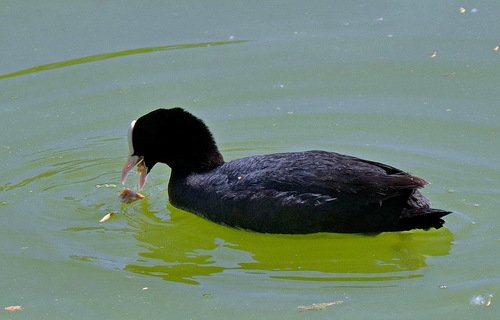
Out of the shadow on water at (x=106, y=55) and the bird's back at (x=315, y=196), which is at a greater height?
the shadow on water at (x=106, y=55)

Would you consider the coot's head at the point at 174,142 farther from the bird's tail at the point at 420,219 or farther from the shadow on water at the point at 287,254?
the bird's tail at the point at 420,219

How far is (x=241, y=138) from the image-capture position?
30.1 feet

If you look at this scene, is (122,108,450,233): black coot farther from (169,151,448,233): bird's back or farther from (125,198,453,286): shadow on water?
A: (125,198,453,286): shadow on water

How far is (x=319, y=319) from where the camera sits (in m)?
6.52

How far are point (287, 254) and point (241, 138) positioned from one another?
6.12 feet

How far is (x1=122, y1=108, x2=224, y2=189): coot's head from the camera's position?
831 centimetres

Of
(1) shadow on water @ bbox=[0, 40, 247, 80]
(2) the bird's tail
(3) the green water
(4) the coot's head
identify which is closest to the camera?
(3) the green water

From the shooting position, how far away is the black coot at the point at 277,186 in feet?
24.1

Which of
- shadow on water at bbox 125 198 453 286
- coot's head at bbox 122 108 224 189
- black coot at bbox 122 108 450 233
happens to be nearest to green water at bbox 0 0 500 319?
shadow on water at bbox 125 198 453 286

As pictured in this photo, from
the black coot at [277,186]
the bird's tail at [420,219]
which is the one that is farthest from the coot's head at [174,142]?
the bird's tail at [420,219]

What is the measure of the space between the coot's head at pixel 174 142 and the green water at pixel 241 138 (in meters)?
0.33

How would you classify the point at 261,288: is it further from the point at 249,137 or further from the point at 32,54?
the point at 32,54

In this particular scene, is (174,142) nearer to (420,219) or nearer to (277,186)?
(277,186)

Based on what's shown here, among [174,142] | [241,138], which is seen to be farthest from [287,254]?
[241,138]
